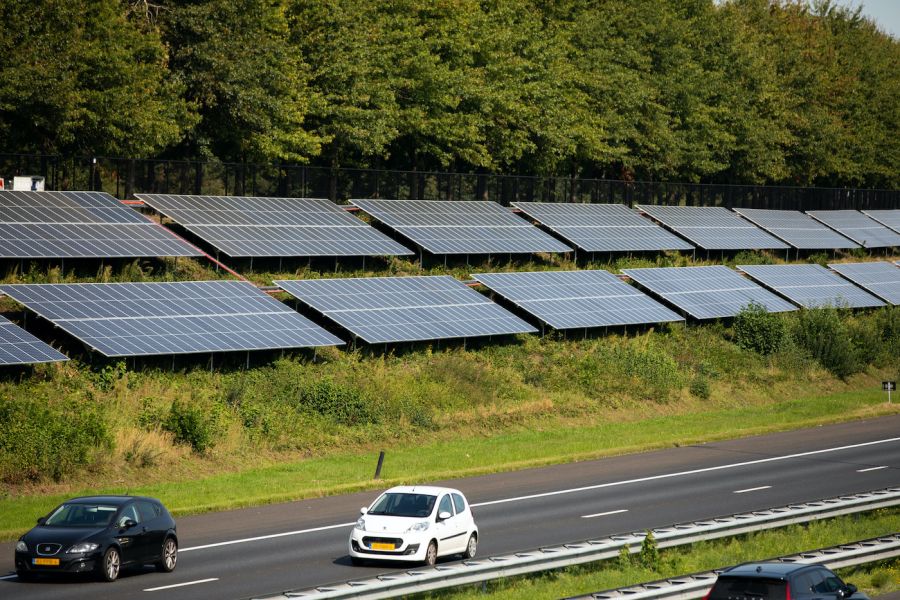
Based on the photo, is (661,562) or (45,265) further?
(45,265)

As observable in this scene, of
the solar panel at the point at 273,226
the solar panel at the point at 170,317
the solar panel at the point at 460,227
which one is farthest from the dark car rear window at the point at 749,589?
the solar panel at the point at 460,227

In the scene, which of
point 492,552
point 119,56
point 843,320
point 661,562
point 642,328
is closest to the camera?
point 661,562

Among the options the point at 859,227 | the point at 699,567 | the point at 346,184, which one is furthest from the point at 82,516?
the point at 859,227

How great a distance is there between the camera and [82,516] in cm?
2388

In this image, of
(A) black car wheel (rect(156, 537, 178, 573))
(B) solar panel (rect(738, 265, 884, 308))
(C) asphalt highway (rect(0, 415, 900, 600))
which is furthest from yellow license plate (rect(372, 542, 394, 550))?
(B) solar panel (rect(738, 265, 884, 308))

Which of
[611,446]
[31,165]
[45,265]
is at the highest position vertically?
[31,165]

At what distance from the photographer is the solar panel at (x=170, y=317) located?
129 feet

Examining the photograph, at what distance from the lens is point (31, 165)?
5306 centimetres

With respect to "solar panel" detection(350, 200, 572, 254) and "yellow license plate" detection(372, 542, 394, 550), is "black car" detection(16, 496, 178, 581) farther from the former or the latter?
"solar panel" detection(350, 200, 572, 254)

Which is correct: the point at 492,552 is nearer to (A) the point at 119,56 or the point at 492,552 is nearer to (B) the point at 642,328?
(A) the point at 119,56

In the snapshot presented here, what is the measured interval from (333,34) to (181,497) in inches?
1274

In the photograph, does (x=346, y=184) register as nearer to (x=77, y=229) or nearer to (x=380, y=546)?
(x=77, y=229)

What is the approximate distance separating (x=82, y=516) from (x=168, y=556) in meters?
2.02

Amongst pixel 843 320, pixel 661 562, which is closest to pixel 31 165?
pixel 661 562
